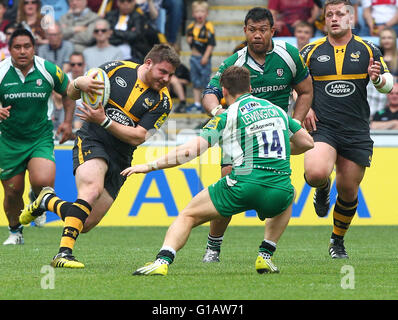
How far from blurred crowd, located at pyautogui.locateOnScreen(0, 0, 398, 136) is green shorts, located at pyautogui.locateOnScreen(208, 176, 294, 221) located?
971cm

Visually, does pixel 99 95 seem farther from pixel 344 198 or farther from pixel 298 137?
pixel 344 198

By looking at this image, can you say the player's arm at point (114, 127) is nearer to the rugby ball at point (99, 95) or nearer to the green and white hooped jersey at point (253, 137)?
the rugby ball at point (99, 95)

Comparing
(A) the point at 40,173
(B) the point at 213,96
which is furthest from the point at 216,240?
(A) the point at 40,173

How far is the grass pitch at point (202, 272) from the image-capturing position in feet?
19.8

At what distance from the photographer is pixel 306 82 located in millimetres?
8758

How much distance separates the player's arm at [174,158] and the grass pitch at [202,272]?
84 cm

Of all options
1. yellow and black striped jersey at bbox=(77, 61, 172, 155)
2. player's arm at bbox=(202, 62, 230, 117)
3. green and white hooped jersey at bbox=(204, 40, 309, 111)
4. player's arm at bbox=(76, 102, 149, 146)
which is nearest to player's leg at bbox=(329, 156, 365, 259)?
green and white hooped jersey at bbox=(204, 40, 309, 111)

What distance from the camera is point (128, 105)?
8.23 metres

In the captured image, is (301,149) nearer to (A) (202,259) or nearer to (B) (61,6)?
(A) (202,259)

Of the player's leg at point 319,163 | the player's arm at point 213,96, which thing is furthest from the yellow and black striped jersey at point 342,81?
the player's arm at point 213,96

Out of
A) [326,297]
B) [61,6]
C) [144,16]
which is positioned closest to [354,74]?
[326,297]

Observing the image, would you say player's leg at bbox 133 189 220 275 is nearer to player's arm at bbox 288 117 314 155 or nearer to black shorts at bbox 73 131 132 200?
player's arm at bbox 288 117 314 155

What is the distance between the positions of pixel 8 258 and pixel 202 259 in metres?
Result: 1.96

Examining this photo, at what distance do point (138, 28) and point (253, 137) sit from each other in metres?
10.4
